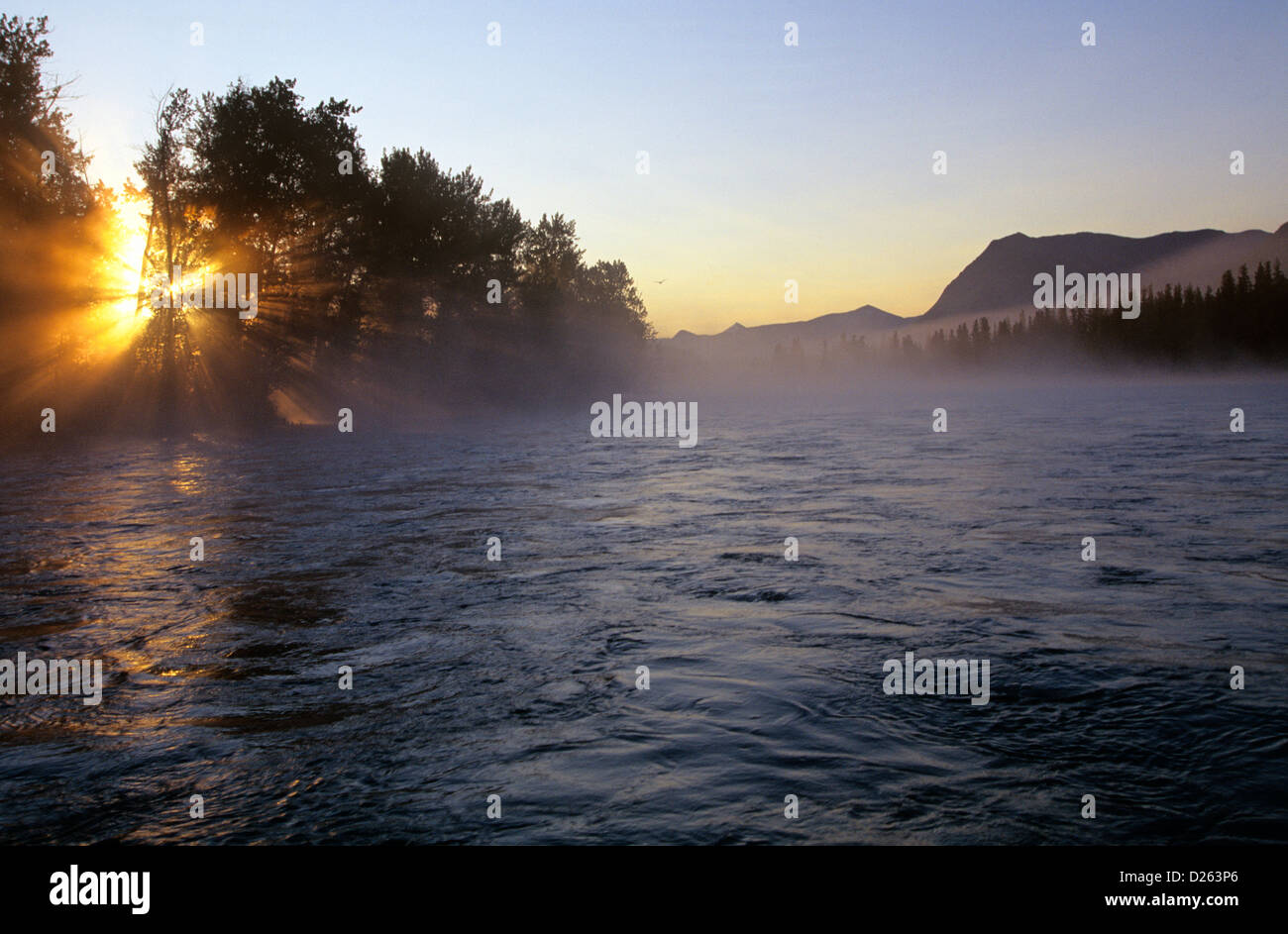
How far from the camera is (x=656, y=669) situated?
6.54 meters

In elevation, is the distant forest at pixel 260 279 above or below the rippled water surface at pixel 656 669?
above

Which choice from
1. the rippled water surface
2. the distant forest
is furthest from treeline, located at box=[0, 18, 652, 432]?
the rippled water surface

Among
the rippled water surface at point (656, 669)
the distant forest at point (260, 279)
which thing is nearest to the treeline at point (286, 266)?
the distant forest at point (260, 279)

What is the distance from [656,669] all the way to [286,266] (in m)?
42.5

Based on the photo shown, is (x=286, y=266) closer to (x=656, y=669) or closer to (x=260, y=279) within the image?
(x=260, y=279)

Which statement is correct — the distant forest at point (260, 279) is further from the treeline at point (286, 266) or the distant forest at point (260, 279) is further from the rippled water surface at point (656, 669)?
the rippled water surface at point (656, 669)

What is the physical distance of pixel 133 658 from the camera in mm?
6805

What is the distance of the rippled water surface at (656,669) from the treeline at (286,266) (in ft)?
81.3

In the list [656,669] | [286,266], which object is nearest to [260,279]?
[286,266]

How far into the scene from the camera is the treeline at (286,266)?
114 ft

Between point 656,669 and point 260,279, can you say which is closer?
point 656,669

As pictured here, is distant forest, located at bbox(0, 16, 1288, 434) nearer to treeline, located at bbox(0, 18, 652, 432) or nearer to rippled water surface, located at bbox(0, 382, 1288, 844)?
treeline, located at bbox(0, 18, 652, 432)

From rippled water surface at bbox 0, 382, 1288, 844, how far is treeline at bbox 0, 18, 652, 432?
24.8 metres
